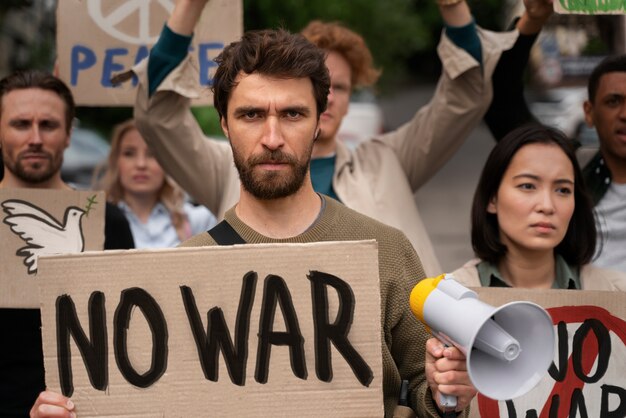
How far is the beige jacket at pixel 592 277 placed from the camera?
3603mm

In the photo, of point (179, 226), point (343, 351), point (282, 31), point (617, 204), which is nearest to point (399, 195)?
point (617, 204)

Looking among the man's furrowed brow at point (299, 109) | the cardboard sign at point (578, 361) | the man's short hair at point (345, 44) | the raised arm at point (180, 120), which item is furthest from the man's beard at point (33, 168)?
the cardboard sign at point (578, 361)

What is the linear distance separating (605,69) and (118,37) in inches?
81.3

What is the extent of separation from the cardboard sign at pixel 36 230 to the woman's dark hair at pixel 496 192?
1.41 m

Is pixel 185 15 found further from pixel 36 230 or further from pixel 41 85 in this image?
pixel 36 230

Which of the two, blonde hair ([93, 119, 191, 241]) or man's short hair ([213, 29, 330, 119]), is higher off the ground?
blonde hair ([93, 119, 191, 241])

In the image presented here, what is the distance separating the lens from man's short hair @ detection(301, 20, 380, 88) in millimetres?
4492

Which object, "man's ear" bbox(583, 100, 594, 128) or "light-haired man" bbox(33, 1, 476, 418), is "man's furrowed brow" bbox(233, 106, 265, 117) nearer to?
"light-haired man" bbox(33, 1, 476, 418)

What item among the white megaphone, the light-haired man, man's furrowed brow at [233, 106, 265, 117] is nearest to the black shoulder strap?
the light-haired man

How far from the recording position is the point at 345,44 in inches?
178

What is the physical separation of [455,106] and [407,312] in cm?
151

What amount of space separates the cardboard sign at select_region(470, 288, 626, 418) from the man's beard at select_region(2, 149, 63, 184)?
1.89 m

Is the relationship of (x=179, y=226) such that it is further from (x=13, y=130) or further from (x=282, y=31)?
(x=282, y=31)

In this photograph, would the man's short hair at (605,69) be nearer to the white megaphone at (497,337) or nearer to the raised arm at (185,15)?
the raised arm at (185,15)
